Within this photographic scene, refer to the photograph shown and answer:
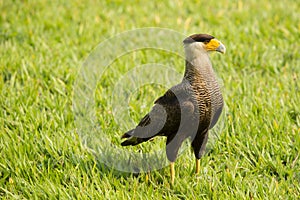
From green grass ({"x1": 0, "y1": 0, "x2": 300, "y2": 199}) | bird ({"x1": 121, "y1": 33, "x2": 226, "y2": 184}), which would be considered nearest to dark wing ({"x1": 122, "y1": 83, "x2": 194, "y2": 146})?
bird ({"x1": 121, "y1": 33, "x2": 226, "y2": 184})

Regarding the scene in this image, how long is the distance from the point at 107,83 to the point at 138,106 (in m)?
0.63

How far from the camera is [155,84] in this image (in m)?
5.11

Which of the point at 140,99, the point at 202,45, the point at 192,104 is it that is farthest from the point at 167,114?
the point at 140,99

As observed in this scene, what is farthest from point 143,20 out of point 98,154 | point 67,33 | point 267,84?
point 98,154

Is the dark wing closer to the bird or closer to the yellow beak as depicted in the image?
the bird

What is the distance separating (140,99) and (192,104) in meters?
1.53

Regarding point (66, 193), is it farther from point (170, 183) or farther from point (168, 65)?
point (168, 65)

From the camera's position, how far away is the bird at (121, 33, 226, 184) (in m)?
3.36

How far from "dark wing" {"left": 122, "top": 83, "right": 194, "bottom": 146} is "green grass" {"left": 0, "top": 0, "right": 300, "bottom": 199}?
1.19ft

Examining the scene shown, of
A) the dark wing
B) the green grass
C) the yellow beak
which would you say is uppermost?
the yellow beak

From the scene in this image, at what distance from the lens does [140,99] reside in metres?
4.84

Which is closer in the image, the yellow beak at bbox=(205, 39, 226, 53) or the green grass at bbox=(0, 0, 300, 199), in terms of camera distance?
the yellow beak at bbox=(205, 39, 226, 53)

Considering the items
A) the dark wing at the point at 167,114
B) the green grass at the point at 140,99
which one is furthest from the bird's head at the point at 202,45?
the green grass at the point at 140,99

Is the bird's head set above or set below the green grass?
above
